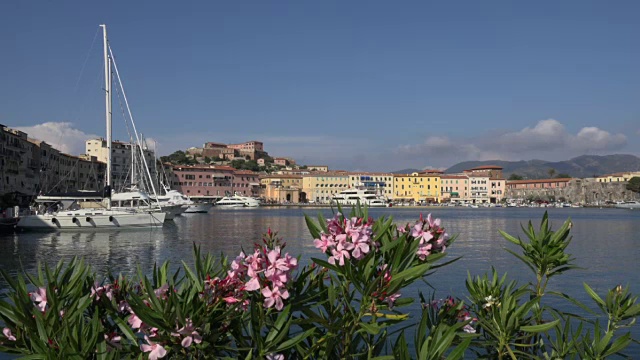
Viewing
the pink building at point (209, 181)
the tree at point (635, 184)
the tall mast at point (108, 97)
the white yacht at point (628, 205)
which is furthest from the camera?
the pink building at point (209, 181)

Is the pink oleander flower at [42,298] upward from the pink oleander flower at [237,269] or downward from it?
downward

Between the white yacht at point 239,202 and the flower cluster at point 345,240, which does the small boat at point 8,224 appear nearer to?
the flower cluster at point 345,240

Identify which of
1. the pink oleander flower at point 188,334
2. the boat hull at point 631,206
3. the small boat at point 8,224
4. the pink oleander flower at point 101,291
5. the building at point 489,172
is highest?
the building at point 489,172

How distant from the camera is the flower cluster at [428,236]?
11.9 ft

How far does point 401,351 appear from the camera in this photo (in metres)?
3.17

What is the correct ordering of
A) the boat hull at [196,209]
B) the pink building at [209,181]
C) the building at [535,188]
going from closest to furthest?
the boat hull at [196,209]
the pink building at [209,181]
the building at [535,188]

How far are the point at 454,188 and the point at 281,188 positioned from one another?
52714 millimetres

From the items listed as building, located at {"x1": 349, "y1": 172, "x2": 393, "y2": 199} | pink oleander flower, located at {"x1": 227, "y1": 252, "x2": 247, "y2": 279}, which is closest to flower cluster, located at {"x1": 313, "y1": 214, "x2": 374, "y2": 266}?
pink oleander flower, located at {"x1": 227, "y1": 252, "x2": 247, "y2": 279}

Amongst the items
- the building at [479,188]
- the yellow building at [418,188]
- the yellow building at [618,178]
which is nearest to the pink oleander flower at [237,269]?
the yellow building at [418,188]

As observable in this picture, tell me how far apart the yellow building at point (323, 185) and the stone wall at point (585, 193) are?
58859 millimetres

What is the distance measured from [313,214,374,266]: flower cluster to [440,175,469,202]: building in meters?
164

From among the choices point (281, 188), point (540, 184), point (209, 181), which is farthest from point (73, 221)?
point (540, 184)

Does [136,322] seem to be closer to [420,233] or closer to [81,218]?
[420,233]

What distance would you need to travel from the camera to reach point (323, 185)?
156 metres
